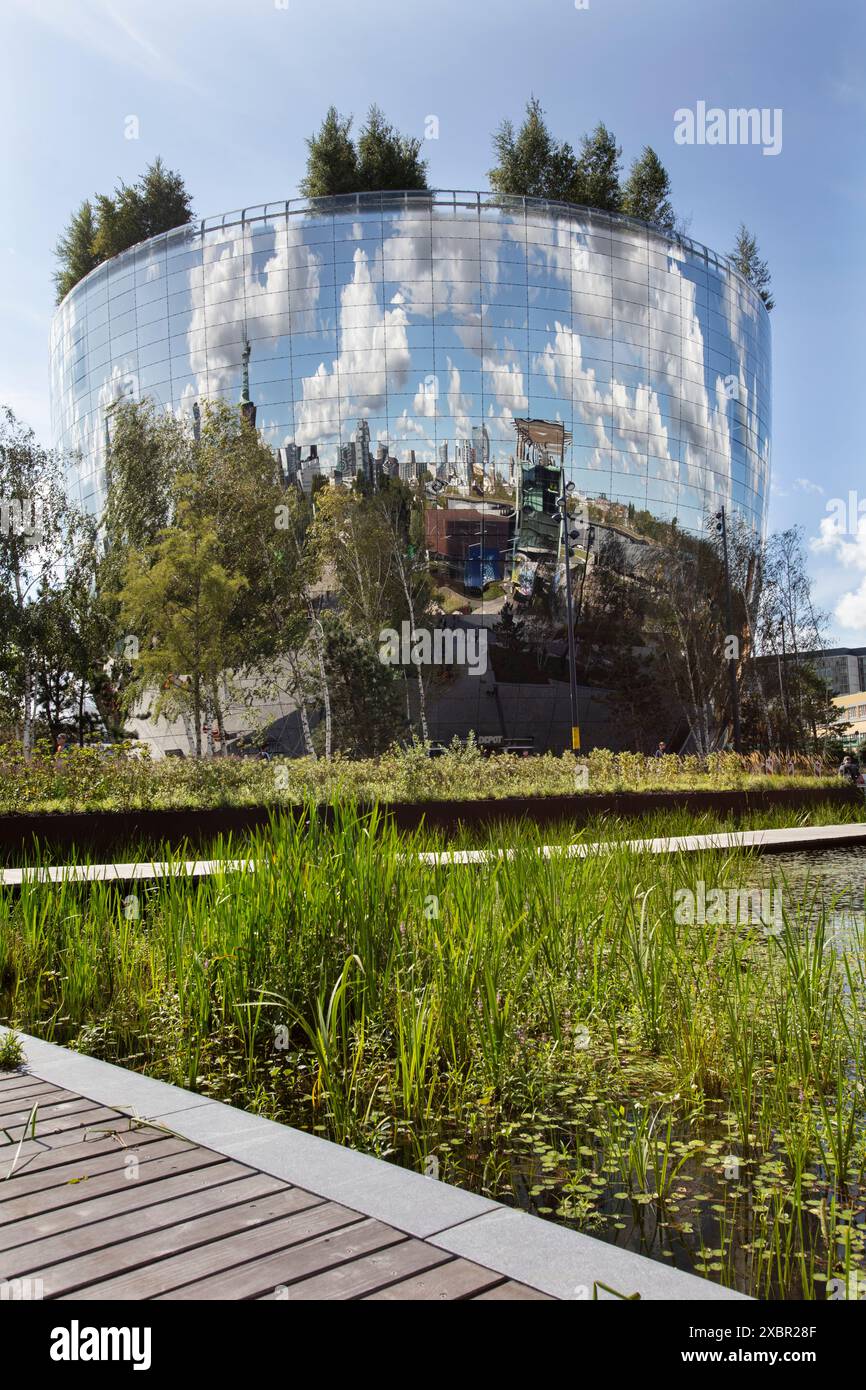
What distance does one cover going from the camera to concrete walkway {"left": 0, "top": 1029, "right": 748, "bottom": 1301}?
2.32 m

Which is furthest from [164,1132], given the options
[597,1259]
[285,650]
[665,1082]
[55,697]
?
[55,697]

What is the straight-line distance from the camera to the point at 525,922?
5621 millimetres

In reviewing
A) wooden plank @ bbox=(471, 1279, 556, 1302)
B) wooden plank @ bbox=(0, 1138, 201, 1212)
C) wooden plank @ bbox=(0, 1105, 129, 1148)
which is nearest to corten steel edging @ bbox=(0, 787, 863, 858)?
wooden plank @ bbox=(0, 1105, 129, 1148)

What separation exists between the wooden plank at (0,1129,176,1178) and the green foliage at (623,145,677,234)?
57.2 metres

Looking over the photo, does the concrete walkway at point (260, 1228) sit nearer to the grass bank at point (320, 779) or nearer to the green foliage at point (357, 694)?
the grass bank at point (320, 779)

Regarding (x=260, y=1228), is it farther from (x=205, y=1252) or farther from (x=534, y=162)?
(x=534, y=162)

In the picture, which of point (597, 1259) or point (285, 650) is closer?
point (597, 1259)

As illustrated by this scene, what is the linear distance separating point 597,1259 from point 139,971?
12.6 ft

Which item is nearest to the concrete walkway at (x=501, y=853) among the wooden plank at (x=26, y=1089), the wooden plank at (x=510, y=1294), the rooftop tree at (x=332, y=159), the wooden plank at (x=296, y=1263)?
the wooden plank at (x=26, y=1089)

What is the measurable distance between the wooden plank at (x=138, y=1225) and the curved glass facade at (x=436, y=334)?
123ft

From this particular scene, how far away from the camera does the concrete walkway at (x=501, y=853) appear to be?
20.9 ft

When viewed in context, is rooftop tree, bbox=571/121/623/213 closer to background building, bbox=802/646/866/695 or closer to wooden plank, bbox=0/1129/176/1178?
wooden plank, bbox=0/1129/176/1178
